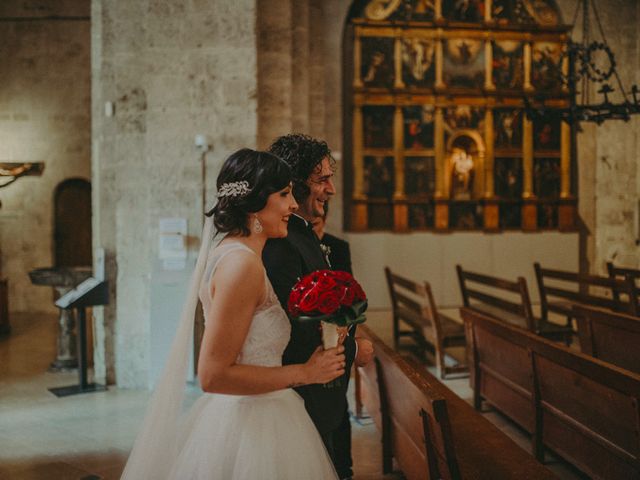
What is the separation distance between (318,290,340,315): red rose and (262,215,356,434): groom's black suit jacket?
0.25 metres

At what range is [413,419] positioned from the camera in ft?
9.64

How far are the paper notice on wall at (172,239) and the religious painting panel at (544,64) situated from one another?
318 inches

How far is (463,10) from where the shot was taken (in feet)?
35.6

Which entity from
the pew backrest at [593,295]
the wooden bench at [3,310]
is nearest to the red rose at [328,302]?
the pew backrest at [593,295]

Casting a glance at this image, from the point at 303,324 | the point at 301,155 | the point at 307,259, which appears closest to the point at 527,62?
the point at 301,155

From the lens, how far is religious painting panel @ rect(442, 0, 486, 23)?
10.9 meters

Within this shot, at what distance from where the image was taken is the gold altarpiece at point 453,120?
34.8ft

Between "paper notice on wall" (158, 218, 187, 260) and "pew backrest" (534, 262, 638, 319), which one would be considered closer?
"pew backrest" (534, 262, 638, 319)

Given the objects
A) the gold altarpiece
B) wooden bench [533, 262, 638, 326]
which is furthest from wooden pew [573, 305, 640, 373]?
the gold altarpiece

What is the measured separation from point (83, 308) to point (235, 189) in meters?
4.42

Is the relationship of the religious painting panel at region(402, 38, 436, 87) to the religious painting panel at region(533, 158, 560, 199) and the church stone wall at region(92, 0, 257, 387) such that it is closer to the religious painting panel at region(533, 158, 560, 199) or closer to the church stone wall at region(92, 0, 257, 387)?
the religious painting panel at region(533, 158, 560, 199)

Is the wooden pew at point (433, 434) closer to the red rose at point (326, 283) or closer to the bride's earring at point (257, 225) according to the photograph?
the red rose at point (326, 283)

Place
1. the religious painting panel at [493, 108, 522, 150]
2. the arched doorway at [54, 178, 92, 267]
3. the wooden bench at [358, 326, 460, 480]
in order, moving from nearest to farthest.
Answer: the wooden bench at [358, 326, 460, 480]
the religious painting panel at [493, 108, 522, 150]
the arched doorway at [54, 178, 92, 267]

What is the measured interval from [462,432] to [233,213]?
198cm
